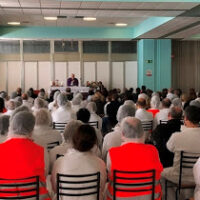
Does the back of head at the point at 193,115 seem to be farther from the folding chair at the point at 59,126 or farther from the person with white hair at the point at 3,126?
the folding chair at the point at 59,126

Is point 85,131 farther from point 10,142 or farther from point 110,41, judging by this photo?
point 110,41

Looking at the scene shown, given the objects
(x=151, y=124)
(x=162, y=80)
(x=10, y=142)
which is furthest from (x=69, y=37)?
(x=10, y=142)

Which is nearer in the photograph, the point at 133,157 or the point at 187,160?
the point at 133,157

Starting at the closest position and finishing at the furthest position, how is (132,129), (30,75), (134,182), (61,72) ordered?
1. (134,182)
2. (132,129)
3. (30,75)
4. (61,72)

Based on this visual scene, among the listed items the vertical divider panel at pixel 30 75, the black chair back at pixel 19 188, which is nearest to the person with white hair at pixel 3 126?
the black chair back at pixel 19 188

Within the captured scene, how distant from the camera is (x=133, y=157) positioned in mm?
3002

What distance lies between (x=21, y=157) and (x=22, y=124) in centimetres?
34

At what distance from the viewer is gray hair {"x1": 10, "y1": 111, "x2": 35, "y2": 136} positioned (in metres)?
3.00

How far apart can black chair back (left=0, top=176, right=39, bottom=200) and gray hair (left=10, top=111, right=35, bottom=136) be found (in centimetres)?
44

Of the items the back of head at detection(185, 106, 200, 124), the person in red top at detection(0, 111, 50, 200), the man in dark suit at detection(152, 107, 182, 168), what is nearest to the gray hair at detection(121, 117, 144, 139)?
the person in red top at detection(0, 111, 50, 200)

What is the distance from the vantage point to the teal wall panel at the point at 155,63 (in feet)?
52.9

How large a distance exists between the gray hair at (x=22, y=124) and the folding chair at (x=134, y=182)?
0.90 meters

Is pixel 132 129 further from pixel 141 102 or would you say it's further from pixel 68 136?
pixel 141 102

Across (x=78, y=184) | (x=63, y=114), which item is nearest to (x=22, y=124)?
(x=78, y=184)
